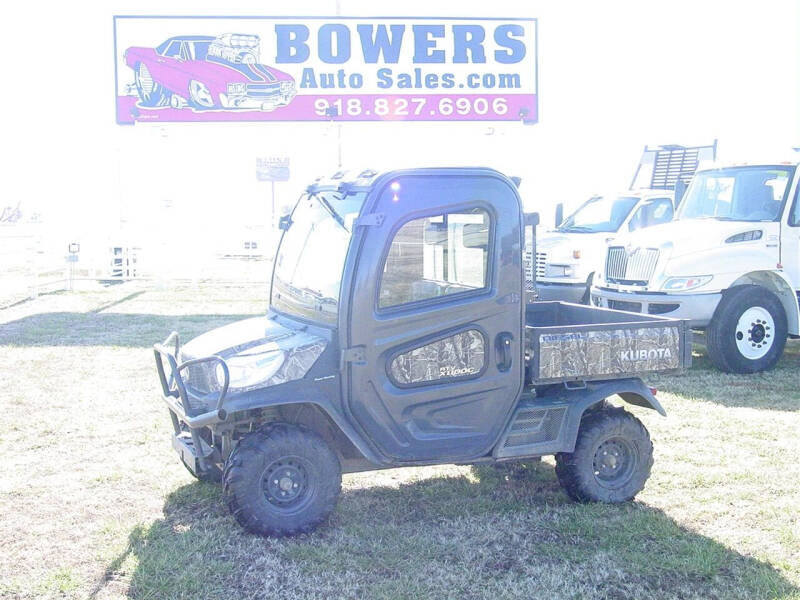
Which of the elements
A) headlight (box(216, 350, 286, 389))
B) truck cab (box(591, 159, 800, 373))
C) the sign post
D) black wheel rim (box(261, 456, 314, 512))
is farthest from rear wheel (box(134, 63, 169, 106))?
the sign post

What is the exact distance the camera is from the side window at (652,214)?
42.7ft

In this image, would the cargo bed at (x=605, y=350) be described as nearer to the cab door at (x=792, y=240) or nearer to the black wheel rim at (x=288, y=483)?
the black wheel rim at (x=288, y=483)

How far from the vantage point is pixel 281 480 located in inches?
189

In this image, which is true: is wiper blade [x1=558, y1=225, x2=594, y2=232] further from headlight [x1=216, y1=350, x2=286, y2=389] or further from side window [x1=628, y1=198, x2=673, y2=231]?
headlight [x1=216, y1=350, x2=286, y2=389]

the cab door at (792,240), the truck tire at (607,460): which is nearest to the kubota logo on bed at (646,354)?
the truck tire at (607,460)

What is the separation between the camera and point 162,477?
6.06 m

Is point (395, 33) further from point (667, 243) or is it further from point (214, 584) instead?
point (214, 584)

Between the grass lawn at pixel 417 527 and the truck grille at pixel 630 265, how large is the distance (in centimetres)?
226

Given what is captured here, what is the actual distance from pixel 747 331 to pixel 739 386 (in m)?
0.92

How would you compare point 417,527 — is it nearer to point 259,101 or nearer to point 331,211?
point 331,211

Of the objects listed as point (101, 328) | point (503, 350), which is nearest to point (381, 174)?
point (503, 350)

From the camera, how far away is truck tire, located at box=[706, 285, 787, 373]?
9.65m

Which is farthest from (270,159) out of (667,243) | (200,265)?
(667,243)

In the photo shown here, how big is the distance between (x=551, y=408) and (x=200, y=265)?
17004 millimetres
